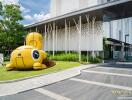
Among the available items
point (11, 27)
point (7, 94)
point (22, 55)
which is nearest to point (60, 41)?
point (11, 27)

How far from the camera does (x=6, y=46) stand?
33.5 metres

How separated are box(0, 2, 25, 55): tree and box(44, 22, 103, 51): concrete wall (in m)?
5.07

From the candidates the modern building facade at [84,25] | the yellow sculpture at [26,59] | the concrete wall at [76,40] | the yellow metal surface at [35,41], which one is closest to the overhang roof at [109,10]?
the modern building facade at [84,25]

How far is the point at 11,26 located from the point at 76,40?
1214 centimetres

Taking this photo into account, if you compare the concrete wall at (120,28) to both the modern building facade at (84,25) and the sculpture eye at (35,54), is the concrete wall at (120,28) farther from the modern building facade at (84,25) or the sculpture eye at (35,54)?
the sculpture eye at (35,54)

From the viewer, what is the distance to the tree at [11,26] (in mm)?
31375

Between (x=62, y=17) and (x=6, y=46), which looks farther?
(x=6, y=46)

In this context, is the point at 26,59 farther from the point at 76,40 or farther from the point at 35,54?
the point at 76,40

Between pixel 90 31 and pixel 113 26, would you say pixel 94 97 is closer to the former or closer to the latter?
pixel 90 31

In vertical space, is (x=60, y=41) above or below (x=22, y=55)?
above

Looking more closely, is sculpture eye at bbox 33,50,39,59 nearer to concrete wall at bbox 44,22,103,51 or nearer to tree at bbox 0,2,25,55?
concrete wall at bbox 44,22,103,51

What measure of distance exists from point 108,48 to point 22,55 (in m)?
22.6

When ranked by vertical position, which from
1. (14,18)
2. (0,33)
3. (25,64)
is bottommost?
(25,64)

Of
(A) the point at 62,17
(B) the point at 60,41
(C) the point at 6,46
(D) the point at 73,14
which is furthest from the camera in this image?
(C) the point at 6,46
